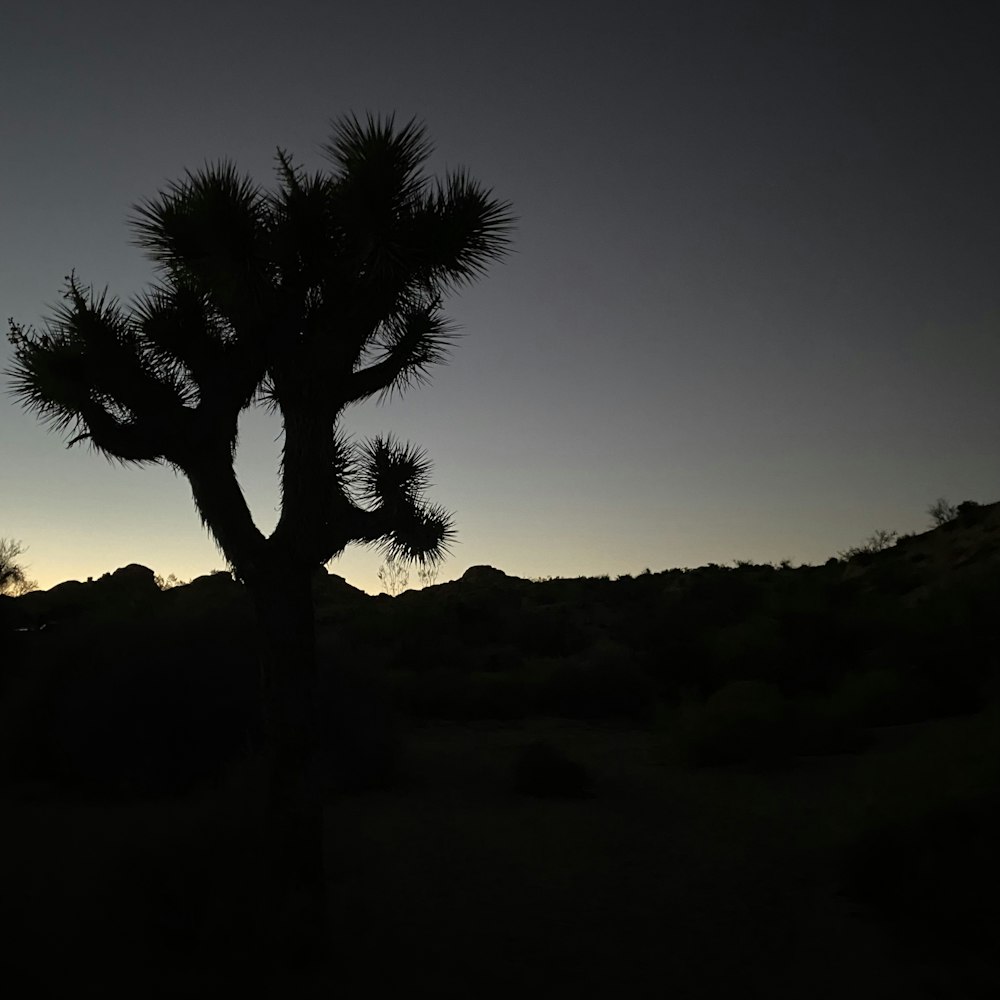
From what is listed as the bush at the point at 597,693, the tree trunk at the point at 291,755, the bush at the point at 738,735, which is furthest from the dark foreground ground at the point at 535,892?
the bush at the point at 597,693

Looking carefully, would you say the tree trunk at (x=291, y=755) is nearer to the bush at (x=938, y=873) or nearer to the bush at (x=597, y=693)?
the bush at (x=938, y=873)

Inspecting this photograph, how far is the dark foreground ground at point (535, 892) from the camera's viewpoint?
16.7 ft

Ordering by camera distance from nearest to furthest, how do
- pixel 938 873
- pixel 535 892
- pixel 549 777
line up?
pixel 938 873, pixel 535 892, pixel 549 777

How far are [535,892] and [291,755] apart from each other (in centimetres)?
242

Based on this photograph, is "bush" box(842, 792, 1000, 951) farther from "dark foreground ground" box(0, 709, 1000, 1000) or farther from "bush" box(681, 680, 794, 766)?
A: "bush" box(681, 680, 794, 766)

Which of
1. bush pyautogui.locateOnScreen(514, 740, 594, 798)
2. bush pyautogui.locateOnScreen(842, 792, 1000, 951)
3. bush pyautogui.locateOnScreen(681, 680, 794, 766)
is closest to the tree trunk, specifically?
bush pyautogui.locateOnScreen(842, 792, 1000, 951)

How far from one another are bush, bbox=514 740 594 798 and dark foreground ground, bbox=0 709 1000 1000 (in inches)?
8.2

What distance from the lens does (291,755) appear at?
586cm

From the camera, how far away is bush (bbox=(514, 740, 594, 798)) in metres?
9.95

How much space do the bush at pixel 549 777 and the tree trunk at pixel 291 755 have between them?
15.1ft

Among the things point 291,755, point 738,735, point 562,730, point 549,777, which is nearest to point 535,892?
point 291,755

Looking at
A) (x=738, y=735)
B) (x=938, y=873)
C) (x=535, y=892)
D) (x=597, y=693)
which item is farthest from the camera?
(x=597, y=693)

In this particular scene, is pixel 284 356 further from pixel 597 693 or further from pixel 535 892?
pixel 597 693

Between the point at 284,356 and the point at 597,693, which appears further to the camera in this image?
the point at 597,693
